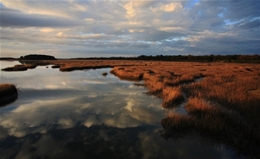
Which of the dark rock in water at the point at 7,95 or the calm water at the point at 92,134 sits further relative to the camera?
the dark rock in water at the point at 7,95

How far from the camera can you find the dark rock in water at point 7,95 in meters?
13.6

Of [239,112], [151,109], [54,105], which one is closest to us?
[239,112]

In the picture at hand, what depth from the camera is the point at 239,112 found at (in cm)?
973

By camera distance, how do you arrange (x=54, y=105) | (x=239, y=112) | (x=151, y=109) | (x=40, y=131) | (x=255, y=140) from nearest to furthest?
(x=255, y=140)
(x=40, y=131)
(x=239, y=112)
(x=151, y=109)
(x=54, y=105)

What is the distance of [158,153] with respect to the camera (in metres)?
6.48

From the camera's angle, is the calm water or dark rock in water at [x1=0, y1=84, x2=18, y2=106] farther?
dark rock in water at [x1=0, y1=84, x2=18, y2=106]

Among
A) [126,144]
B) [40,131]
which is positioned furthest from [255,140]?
[40,131]

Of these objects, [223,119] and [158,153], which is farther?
[223,119]

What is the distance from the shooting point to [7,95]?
14578mm

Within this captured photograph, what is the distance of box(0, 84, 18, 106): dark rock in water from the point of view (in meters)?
13.6

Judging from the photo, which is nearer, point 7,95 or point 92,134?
point 92,134

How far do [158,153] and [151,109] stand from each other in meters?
5.17

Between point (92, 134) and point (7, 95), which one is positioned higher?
point (7, 95)

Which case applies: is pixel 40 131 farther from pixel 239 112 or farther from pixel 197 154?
pixel 239 112
